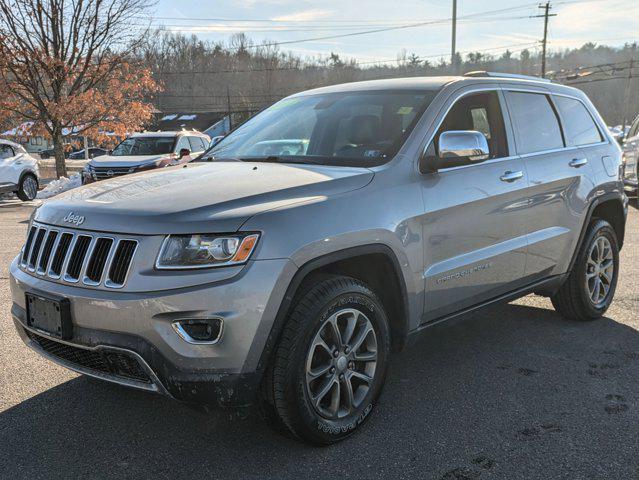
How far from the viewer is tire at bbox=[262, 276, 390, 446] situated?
2.77 m

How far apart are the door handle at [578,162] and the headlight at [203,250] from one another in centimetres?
305

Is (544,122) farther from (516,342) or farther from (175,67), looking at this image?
(175,67)

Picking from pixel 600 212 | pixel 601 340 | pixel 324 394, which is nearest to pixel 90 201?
Answer: pixel 324 394

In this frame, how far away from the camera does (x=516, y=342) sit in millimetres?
4637

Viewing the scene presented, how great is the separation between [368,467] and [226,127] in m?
66.7

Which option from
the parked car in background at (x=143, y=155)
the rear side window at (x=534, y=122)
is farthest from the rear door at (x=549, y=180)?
the parked car in background at (x=143, y=155)

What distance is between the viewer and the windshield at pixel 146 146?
15461mm

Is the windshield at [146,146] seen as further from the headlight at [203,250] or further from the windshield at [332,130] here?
the headlight at [203,250]

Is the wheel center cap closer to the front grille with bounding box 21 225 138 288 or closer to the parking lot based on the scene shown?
the parking lot

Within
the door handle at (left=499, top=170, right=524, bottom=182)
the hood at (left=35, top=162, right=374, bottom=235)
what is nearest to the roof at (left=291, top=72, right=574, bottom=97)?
the door handle at (left=499, top=170, right=524, bottom=182)

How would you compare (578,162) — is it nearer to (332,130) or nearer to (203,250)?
(332,130)

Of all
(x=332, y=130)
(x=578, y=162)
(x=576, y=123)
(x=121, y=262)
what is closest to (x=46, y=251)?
(x=121, y=262)

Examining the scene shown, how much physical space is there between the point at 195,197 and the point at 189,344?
706mm

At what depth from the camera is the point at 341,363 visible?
306 centimetres
